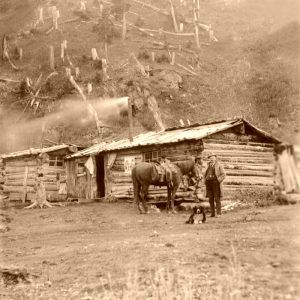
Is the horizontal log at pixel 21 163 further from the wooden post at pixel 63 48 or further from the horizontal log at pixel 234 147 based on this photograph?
the wooden post at pixel 63 48

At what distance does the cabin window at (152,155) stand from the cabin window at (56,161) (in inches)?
316

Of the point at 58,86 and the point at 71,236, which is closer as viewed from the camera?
the point at 71,236

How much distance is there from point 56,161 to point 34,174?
4.99 feet

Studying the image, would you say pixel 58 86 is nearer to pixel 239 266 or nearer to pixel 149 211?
pixel 149 211

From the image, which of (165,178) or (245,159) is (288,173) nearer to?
(245,159)

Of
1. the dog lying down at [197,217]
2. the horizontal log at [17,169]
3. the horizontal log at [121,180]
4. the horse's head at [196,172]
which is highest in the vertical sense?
the horizontal log at [17,169]

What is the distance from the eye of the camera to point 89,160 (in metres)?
26.7

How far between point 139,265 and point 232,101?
41.7m

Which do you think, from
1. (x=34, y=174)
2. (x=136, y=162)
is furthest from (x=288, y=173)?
(x=34, y=174)

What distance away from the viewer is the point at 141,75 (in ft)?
156

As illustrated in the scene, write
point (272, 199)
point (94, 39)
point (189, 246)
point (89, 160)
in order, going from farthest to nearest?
1. point (94, 39)
2. point (89, 160)
3. point (272, 199)
4. point (189, 246)

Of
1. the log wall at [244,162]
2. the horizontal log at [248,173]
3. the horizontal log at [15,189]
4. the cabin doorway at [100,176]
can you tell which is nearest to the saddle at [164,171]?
the log wall at [244,162]

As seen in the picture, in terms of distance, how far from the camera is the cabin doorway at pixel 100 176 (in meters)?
27.0

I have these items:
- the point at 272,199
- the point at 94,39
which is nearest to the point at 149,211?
the point at 272,199
